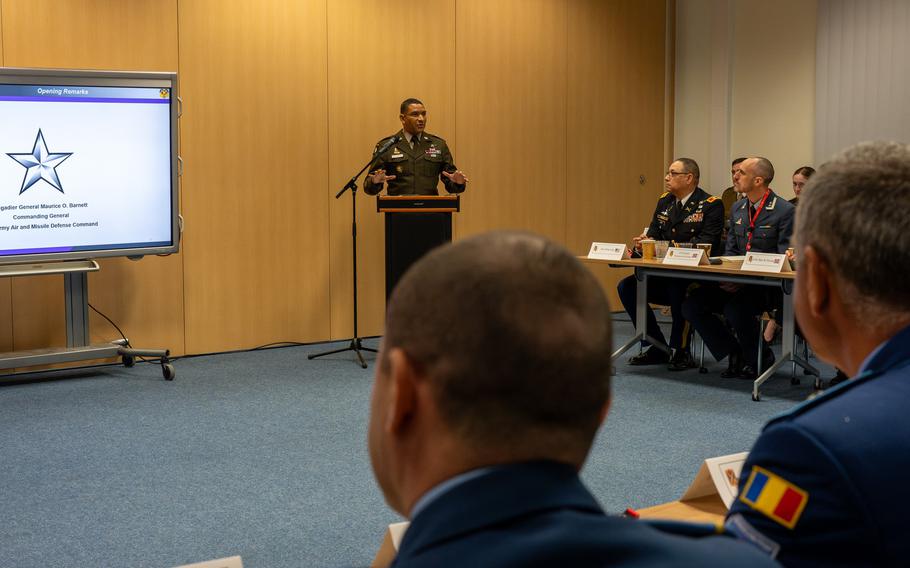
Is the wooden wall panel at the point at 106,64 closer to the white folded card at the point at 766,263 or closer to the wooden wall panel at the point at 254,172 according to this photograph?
the wooden wall panel at the point at 254,172

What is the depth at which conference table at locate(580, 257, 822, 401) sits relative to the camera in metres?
5.41

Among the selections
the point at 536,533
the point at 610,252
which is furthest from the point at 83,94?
the point at 536,533

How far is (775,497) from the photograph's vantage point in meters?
1.01

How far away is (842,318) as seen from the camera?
1.18m

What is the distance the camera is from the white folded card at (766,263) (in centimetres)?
535

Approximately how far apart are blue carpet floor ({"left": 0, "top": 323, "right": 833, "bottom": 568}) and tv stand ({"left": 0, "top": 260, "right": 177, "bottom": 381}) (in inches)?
5.9

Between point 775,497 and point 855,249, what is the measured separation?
1.08ft

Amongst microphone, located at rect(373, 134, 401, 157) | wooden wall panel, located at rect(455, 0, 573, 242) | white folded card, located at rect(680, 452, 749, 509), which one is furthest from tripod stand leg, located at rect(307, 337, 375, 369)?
white folded card, located at rect(680, 452, 749, 509)

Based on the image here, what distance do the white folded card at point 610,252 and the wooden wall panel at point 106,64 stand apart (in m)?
2.86

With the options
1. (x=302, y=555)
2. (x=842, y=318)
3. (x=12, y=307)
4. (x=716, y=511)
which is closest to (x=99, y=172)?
(x=12, y=307)

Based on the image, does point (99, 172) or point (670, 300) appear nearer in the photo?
A: point (99, 172)

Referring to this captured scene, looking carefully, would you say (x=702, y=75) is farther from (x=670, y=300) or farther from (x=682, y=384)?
(x=682, y=384)

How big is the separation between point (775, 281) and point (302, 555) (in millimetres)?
3426

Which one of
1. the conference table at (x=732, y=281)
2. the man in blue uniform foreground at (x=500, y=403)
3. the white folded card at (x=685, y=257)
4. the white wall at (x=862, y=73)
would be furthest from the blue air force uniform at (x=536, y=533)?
the white wall at (x=862, y=73)
